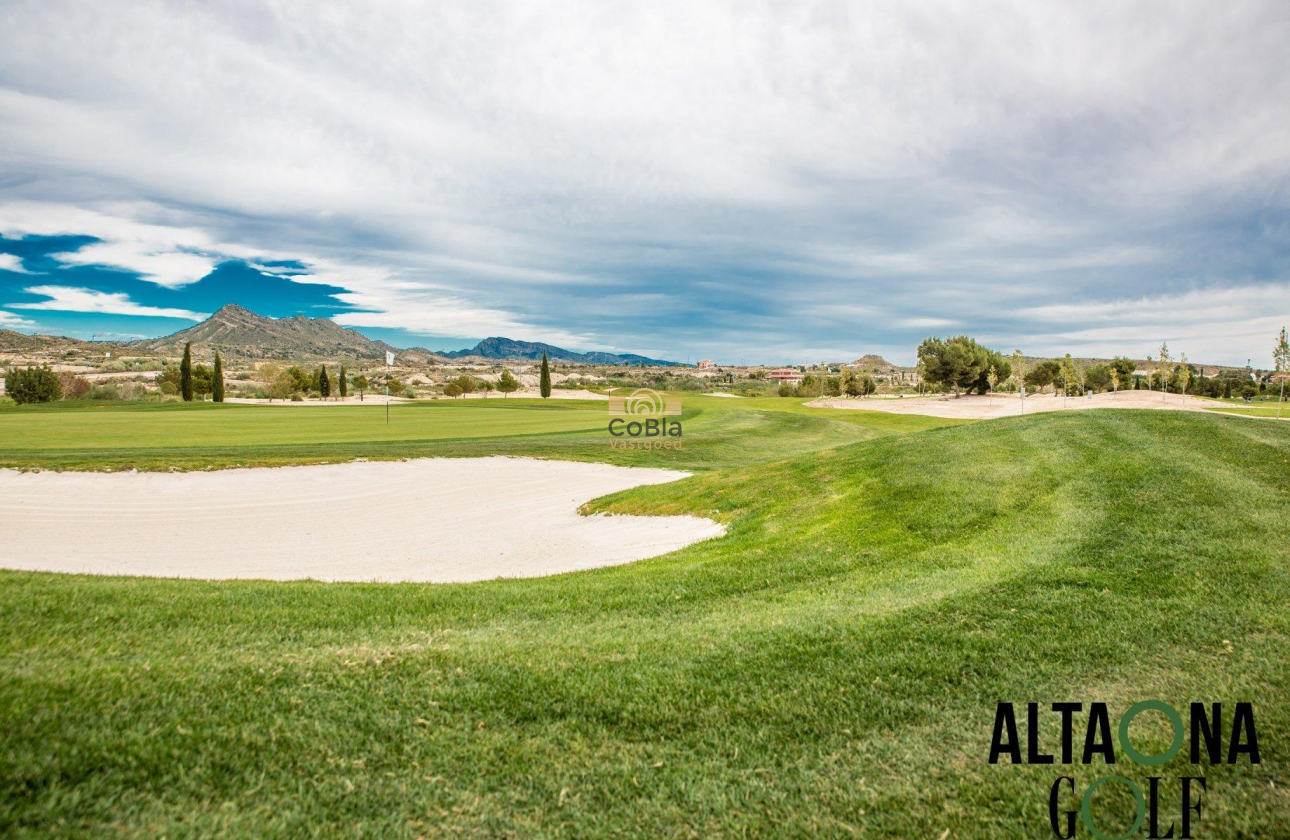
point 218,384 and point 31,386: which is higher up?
point 218,384

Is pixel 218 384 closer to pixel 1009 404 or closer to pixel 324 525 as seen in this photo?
pixel 324 525

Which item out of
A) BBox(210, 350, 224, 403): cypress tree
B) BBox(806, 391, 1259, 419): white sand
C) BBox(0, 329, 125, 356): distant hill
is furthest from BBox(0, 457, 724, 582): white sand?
BBox(0, 329, 125, 356): distant hill

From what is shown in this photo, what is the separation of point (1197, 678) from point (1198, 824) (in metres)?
1.77

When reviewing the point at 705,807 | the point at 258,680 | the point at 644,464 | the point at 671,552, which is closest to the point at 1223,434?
the point at 671,552

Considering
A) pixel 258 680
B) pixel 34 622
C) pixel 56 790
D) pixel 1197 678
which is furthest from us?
pixel 34 622

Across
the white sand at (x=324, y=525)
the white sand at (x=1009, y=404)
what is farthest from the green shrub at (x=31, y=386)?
the white sand at (x=1009, y=404)

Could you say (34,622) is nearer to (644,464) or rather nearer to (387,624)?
(387,624)

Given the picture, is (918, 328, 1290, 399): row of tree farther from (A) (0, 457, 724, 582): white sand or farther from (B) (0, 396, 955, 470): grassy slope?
(A) (0, 457, 724, 582): white sand

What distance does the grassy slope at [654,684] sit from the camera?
309 cm

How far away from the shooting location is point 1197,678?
14.3 ft

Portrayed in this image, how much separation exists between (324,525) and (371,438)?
15.6 m

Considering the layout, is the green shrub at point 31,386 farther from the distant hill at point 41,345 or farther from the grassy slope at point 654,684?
the distant hill at point 41,345

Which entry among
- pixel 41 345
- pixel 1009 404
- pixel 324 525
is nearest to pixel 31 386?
pixel 324 525

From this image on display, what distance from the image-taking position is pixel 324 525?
15086 millimetres
